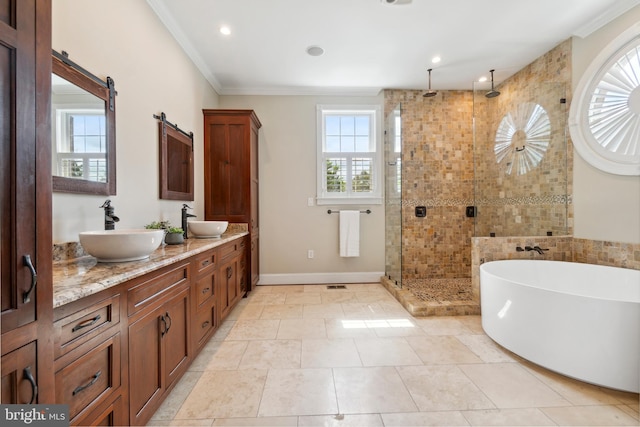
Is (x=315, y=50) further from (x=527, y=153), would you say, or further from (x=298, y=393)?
(x=298, y=393)

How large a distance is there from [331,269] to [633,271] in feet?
9.25

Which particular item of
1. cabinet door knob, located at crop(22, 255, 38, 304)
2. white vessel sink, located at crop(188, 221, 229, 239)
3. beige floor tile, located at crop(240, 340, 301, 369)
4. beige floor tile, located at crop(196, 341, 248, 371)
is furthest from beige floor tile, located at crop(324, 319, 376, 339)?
cabinet door knob, located at crop(22, 255, 38, 304)

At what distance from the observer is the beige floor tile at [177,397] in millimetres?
1373

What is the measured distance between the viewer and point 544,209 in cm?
278

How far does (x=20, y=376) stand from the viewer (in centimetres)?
64

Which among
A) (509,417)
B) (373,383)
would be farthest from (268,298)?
(509,417)

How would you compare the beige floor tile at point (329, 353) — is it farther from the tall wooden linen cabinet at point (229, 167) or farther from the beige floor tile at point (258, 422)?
the tall wooden linen cabinet at point (229, 167)

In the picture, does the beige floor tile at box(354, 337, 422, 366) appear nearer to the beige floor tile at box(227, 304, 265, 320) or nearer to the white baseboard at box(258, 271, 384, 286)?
the beige floor tile at box(227, 304, 265, 320)

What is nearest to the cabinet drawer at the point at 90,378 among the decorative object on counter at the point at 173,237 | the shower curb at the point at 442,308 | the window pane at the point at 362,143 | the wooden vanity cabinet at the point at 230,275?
the decorative object on counter at the point at 173,237

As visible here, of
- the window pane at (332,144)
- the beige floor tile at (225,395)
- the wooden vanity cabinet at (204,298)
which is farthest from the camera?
the window pane at (332,144)

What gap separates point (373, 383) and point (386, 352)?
0.38 meters

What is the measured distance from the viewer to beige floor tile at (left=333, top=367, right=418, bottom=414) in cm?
142

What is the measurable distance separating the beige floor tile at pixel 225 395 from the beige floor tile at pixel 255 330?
46 centimetres

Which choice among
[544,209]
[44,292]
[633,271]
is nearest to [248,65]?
[44,292]
